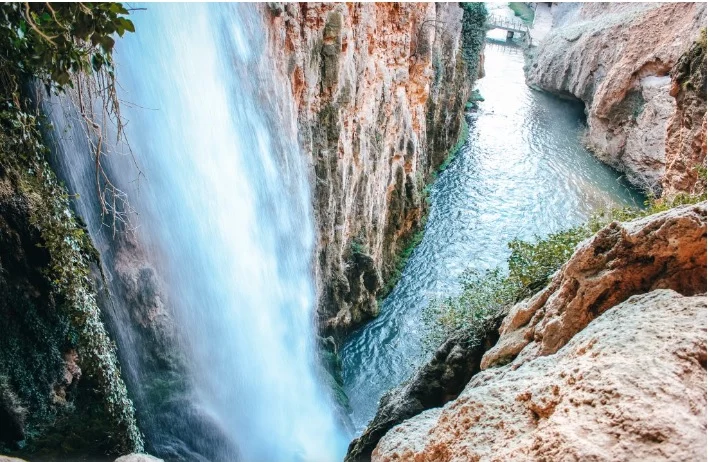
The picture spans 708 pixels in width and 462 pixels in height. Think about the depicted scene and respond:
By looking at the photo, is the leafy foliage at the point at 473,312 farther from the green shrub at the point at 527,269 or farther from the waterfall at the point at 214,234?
the waterfall at the point at 214,234

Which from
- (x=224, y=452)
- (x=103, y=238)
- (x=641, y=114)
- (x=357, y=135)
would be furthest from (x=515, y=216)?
(x=103, y=238)

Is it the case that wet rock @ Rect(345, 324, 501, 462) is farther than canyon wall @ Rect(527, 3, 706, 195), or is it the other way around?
canyon wall @ Rect(527, 3, 706, 195)

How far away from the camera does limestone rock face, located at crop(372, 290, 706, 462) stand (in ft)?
10.2

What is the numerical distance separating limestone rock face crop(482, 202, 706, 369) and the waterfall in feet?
20.5

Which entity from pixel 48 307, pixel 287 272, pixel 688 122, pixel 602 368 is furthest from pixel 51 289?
pixel 688 122

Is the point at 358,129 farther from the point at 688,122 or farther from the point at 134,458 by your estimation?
the point at 134,458

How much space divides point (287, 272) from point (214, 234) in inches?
108

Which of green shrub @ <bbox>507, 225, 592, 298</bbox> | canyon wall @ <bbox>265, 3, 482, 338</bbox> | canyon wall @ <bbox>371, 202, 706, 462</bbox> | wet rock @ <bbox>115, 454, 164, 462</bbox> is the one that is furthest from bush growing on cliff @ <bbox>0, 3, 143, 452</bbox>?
green shrub @ <bbox>507, 225, 592, 298</bbox>

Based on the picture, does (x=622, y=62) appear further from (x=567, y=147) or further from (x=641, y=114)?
(x=567, y=147)

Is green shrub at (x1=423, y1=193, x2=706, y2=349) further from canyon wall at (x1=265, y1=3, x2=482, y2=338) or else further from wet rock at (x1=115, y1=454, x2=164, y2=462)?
wet rock at (x1=115, y1=454, x2=164, y2=462)

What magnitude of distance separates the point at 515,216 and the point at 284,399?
1518cm

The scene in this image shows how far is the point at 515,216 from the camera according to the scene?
897 inches

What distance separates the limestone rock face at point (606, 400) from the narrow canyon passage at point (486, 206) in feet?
29.9

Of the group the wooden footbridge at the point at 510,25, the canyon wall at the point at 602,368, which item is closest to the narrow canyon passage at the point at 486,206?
the canyon wall at the point at 602,368
